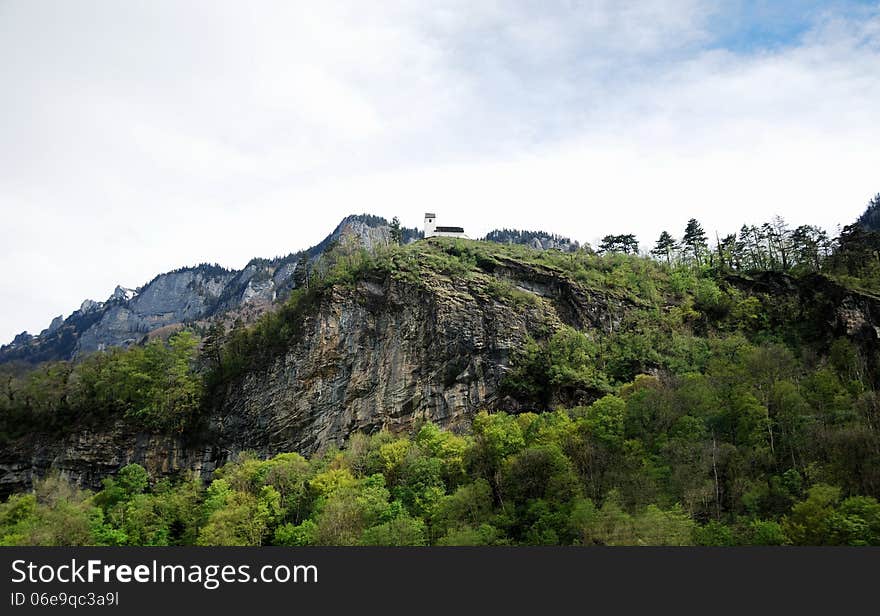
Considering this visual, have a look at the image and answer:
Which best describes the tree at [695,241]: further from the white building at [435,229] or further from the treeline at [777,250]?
the white building at [435,229]

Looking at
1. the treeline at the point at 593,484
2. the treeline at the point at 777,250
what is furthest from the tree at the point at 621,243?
the treeline at the point at 593,484

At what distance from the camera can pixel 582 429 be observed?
167ft

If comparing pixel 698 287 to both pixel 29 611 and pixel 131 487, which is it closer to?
pixel 131 487

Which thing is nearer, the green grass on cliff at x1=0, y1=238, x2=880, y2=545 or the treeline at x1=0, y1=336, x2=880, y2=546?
the treeline at x1=0, y1=336, x2=880, y2=546

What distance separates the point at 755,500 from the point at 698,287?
166ft

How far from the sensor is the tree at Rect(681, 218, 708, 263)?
97000mm

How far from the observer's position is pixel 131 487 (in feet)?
217

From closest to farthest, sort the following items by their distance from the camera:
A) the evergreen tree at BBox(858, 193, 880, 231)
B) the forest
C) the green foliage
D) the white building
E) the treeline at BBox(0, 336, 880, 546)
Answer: the treeline at BBox(0, 336, 880, 546), the forest, the green foliage, the white building, the evergreen tree at BBox(858, 193, 880, 231)

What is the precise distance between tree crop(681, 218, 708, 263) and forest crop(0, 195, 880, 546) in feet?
1.41

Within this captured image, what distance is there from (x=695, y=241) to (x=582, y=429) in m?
58.5

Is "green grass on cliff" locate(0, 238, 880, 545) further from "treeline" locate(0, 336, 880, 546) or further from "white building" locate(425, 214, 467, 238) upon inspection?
"white building" locate(425, 214, 467, 238)

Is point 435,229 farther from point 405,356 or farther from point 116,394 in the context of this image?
point 116,394

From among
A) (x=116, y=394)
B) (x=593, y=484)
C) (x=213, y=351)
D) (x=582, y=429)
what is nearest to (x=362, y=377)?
(x=213, y=351)

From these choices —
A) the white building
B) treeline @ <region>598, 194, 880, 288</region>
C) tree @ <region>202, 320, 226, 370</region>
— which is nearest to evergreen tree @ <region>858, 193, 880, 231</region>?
treeline @ <region>598, 194, 880, 288</region>
